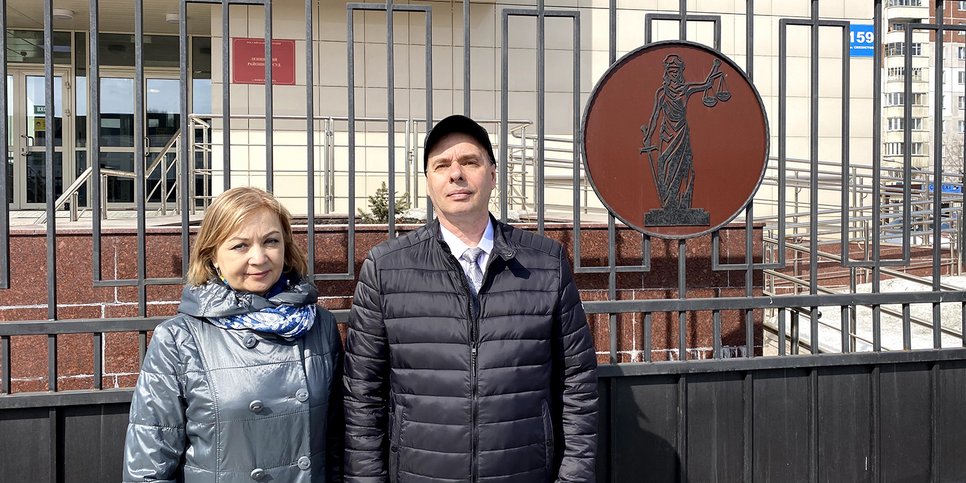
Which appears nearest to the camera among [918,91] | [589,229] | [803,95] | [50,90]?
[50,90]

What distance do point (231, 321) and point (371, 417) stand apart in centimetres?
56

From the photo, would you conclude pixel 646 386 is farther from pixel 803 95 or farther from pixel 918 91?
pixel 918 91

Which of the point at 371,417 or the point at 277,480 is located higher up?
the point at 371,417

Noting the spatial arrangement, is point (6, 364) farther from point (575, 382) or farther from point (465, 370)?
point (575, 382)

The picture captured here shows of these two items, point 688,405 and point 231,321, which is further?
point 688,405

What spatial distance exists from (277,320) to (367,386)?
380 mm

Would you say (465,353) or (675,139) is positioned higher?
(675,139)

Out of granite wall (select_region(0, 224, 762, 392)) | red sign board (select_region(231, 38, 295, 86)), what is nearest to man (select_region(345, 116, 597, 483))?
granite wall (select_region(0, 224, 762, 392))

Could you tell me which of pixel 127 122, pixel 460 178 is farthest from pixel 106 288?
pixel 127 122

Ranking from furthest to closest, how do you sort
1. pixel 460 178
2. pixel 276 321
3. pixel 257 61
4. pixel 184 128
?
pixel 257 61, pixel 184 128, pixel 460 178, pixel 276 321

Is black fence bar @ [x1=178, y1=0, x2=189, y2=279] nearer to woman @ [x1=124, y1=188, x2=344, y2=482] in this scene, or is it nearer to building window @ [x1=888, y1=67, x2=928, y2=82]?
woman @ [x1=124, y1=188, x2=344, y2=482]

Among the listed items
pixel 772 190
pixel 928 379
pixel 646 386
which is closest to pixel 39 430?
pixel 646 386

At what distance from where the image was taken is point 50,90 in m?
2.75

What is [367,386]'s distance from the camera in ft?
7.65
